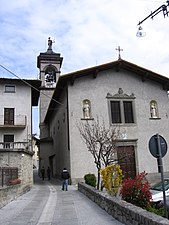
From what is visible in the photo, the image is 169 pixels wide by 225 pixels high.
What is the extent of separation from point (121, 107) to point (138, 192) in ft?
51.3

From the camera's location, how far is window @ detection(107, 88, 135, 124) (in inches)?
894

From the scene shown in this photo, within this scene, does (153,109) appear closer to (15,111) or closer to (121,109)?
(121,109)

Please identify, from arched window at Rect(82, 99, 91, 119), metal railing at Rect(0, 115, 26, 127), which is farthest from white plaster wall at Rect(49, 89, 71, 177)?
metal railing at Rect(0, 115, 26, 127)

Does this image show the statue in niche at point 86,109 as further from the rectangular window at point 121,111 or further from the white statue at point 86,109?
the rectangular window at point 121,111

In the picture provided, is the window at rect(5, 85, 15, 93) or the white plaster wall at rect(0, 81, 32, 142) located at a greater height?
the window at rect(5, 85, 15, 93)

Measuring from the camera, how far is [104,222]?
7.38 m

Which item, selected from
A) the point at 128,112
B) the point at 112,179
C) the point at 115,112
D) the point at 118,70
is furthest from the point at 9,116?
the point at 112,179

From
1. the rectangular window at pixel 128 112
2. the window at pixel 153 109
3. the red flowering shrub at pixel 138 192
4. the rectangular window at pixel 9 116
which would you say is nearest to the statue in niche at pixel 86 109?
the rectangular window at pixel 128 112

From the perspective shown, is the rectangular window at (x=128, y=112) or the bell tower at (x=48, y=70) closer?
the rectangular window at (x=128, y=112)

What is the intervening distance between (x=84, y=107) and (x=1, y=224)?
15.0m

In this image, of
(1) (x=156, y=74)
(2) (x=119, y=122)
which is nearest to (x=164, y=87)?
(1) (x=156, y=74)

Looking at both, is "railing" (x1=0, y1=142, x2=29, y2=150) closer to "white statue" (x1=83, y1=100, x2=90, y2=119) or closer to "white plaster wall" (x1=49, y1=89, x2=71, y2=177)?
"white plaster wall" (x1=49, y1=89, x2=71, y2=177)

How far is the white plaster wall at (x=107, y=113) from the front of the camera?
69.2ft

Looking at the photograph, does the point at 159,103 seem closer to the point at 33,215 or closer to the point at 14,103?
the point at 14,103
